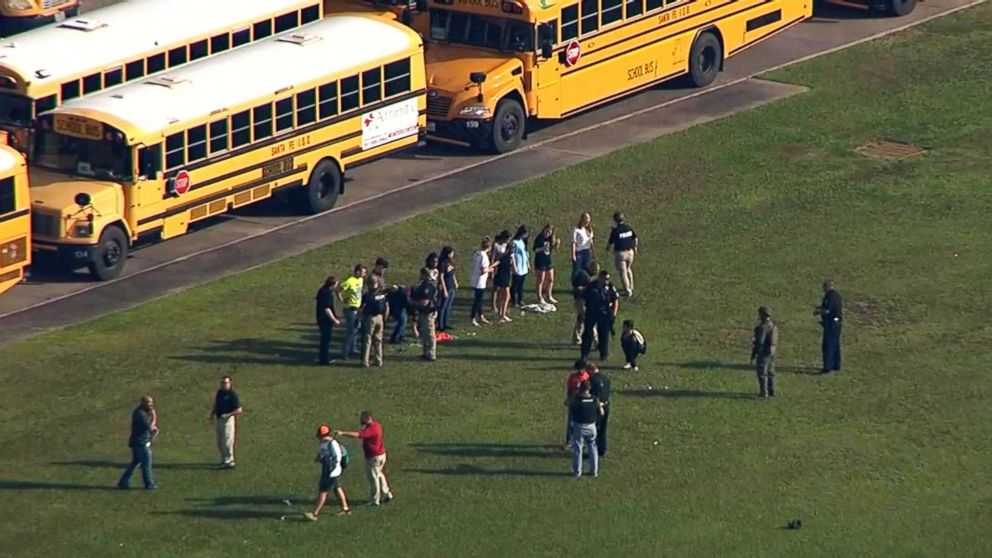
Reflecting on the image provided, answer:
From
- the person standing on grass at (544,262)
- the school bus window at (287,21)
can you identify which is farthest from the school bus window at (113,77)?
the person standing on grass at (544,262)

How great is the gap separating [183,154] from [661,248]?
28.0 ft

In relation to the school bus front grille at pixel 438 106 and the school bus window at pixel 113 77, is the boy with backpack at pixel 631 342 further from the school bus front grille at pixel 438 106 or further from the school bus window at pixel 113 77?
the school bus window at pixel 113 77

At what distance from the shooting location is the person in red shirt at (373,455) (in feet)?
105

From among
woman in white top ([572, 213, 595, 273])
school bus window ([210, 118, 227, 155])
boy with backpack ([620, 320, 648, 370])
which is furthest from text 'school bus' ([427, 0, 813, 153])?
boy with backpack ([620, 320, 648, 370])

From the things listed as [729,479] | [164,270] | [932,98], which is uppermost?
[932,98]

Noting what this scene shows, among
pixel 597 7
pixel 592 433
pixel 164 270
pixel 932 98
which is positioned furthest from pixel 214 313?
pixel 932 98

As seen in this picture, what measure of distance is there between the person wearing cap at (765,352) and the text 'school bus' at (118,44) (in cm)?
1436

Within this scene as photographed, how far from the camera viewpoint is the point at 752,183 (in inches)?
1820

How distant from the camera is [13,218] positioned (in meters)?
40.4

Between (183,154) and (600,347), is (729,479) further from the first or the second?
(183,154)

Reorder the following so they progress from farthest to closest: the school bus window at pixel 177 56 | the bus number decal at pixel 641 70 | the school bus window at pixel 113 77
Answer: the bus number decal at pixel 641 70
the school bus window at pixel 177 56
the school bus window at pixel 113 77

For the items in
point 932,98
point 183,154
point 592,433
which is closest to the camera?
point 592,433

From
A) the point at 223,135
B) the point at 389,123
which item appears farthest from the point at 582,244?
the point at 389,123

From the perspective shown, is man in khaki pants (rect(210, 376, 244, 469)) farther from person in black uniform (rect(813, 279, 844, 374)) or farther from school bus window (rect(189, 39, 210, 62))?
school bus window (rect(189, 39, 210, 62))
